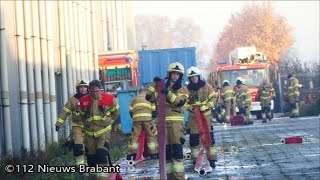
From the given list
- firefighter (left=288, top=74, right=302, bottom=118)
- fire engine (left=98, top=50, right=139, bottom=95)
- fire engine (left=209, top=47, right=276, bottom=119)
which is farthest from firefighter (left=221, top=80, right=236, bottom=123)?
fire engine (left=209, top=47, right=276, bottom=119)

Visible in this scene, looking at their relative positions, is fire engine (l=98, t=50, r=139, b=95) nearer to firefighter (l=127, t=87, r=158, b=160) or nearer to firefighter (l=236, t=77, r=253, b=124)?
firefighter (l=236, t=77, r=253, b=124)

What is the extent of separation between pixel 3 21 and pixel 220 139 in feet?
26.8

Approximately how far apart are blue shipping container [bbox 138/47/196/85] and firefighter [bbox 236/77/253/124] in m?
2.54

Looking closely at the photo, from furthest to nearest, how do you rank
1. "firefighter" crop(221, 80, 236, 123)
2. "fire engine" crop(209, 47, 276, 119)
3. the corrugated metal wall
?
"fire engine" crop(209, 47, 276, 119) → "firefighter" crop(221, 80, 236, 123) → the corrugated metal wall

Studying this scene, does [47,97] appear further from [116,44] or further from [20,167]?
[116,44]

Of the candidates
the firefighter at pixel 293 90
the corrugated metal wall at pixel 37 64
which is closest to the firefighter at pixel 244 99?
the firefighter at pixel 293 90

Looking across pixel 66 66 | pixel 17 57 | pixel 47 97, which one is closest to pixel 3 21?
pixel 17 57

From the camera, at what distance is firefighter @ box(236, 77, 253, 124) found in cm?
2664

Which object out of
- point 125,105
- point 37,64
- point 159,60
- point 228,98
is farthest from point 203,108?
point 228,98

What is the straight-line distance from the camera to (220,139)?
20.5m

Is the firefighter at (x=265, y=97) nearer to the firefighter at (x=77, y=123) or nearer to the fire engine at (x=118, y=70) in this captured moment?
the fire engine at (x=118, y=70)

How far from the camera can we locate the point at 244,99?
87.7 ft

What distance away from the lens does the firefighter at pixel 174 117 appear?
10391 millimetres

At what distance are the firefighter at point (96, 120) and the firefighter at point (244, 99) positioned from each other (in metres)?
16.3
